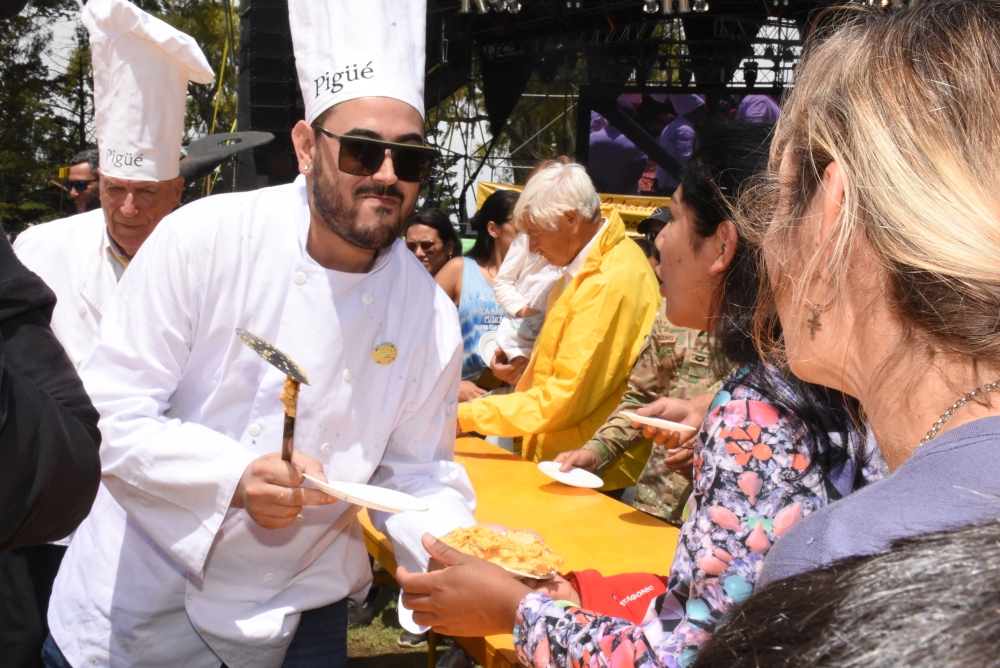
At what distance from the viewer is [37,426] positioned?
1.02 m

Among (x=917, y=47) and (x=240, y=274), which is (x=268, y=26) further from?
(x=917, y=47)

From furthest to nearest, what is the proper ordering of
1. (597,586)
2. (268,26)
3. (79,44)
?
(79,44) → (268,26) → (597,586)

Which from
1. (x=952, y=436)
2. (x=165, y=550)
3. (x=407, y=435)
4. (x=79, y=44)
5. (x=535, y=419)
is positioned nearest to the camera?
(x=952, y=436)

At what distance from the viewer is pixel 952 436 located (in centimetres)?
79

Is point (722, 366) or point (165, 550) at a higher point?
point (722, 366)

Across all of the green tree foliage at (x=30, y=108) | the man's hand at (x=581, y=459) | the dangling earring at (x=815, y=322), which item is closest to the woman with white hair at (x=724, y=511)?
the dangling earring at (x=815, y=322)

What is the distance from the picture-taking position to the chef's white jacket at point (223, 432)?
1.74m

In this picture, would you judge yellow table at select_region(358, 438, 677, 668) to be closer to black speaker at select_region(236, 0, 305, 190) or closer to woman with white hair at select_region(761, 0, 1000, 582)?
woman with white hair at select_region(761, 0, 1000, 582)

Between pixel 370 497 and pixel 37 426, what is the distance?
2.16 ft

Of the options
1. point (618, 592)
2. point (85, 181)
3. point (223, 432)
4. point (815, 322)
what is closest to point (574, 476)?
point (618, 592)

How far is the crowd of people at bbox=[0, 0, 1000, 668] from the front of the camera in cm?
78

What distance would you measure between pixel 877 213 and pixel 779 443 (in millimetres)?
521

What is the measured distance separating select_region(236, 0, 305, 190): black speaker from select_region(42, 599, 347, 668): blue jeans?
6.29 m

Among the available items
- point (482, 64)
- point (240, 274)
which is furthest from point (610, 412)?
point (482, 64)
